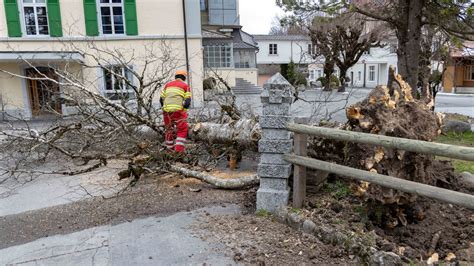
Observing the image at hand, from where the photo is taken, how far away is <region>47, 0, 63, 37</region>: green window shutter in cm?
1602

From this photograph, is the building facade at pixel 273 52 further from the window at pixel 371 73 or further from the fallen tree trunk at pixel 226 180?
the fallen tree trunk at pixel 226 180

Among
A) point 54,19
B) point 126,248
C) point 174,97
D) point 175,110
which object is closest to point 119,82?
point 174,97

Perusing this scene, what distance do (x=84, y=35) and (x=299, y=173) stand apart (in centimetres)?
1559

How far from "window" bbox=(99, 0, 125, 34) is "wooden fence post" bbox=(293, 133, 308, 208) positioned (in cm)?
1534

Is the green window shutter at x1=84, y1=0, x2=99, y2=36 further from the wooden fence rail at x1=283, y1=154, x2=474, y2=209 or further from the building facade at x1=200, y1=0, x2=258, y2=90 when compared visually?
the wooden fence rail at x1=283, y1=154, x2=474, y2=209

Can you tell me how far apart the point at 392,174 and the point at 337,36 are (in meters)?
26.4

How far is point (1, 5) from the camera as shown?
51.7 feet

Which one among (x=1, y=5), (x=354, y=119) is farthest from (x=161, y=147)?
(x=1, y=5)

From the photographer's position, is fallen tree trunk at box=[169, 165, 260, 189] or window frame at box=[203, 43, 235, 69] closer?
fallen tree trunk at box=[169, 165, 260, 189]

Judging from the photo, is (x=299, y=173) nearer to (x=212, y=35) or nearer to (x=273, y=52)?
(x=212, y=35)

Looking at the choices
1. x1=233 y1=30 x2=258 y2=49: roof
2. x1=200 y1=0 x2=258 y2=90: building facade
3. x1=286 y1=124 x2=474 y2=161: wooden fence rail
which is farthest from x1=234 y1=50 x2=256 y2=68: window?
x1=286 y1=124 x2=474 y2=161: wooden fence rail

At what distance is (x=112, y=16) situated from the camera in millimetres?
16938

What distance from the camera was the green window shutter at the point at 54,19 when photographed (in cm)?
1602

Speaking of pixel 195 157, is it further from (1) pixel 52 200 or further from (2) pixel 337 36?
(2) pixel 337 36
